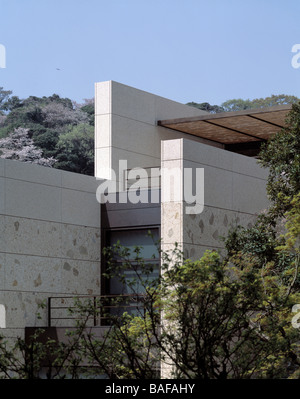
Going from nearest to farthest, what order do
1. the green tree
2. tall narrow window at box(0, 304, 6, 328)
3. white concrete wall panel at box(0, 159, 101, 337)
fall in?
tall narrow window at box(0, 304, 6, 328)
white concrete wall panel at box(0, 159, 101, 337)
the green tree

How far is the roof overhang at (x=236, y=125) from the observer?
18516 mm

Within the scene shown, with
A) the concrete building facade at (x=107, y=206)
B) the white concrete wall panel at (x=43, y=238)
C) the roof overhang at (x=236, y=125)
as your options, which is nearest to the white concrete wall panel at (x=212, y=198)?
the concrete building facade at (x=107, y=206)

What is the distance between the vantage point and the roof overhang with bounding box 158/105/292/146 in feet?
60.7

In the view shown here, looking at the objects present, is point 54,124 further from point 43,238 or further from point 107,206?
point 43,238

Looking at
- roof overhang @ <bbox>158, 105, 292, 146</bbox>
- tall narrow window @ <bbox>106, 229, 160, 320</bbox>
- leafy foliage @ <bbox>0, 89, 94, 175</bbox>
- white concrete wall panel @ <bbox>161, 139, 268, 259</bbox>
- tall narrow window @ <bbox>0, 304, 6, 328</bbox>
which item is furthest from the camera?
leafy foliage @ <bbox>0, 89, 94, 175</bbox>

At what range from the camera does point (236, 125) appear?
19.7 meters

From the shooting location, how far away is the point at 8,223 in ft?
47.4

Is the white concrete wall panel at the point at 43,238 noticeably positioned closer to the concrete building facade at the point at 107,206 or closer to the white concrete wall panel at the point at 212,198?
the concrete building facade at the point at 107,206

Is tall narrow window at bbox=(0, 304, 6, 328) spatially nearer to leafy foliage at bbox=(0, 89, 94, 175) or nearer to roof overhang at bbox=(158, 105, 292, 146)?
roof overhang at bbox=(158, 105, 292, 146)

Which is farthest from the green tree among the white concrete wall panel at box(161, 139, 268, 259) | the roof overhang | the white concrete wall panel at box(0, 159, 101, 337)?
the white concrete wall panel at box(161, 139, 268, 259)

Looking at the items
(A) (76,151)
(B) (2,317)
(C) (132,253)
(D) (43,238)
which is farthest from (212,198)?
(A) (76,151)
